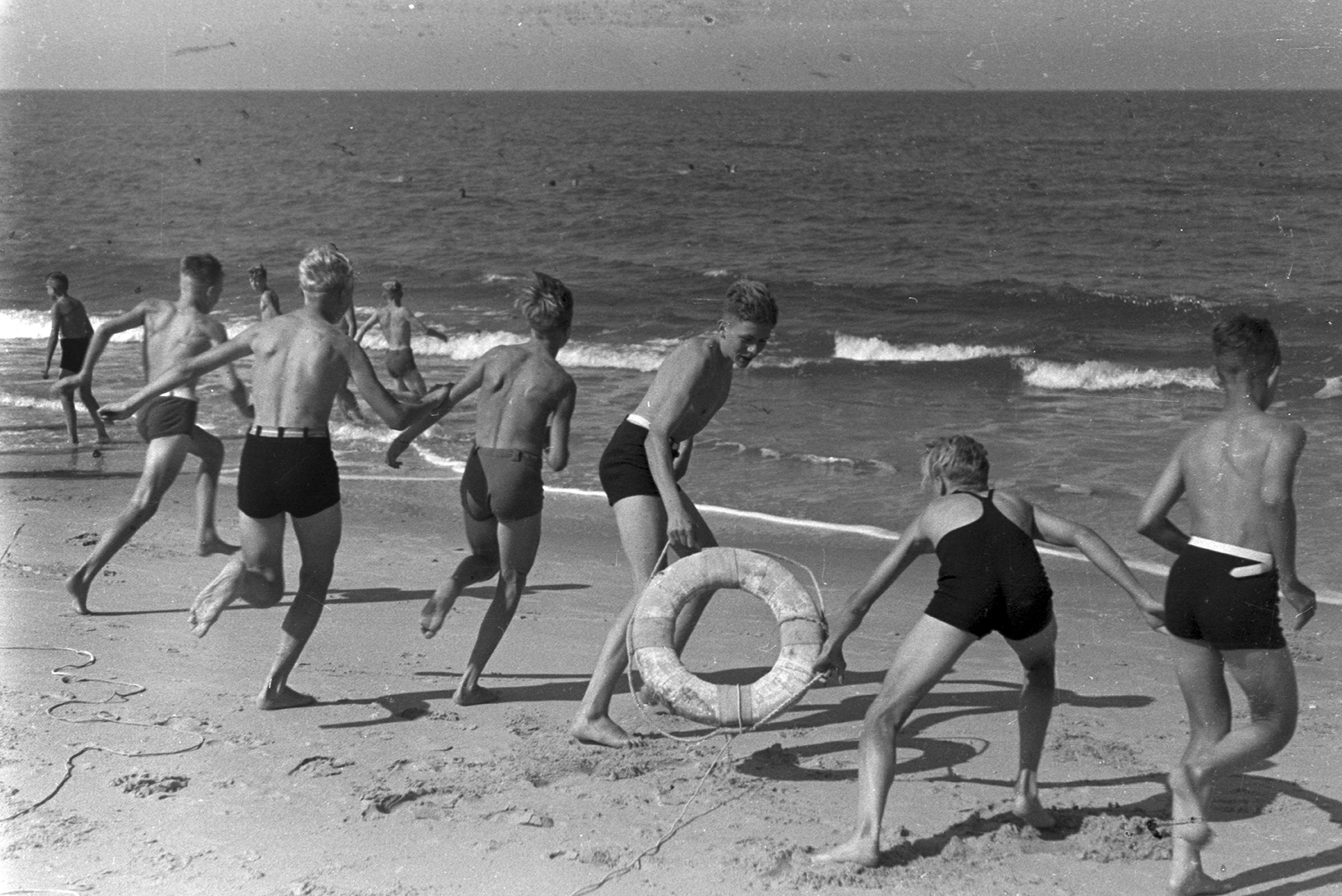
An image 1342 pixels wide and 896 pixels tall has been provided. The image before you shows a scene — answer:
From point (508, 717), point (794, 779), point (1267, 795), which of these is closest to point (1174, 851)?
point (1267, 795)

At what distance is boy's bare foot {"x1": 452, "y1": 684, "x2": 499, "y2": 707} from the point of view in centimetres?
552

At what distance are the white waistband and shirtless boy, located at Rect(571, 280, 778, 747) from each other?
1.63 meters

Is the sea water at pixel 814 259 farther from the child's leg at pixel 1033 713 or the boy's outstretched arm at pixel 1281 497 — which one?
the boy's outstretched arm at pixel 1281 497

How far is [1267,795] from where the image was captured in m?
4.76

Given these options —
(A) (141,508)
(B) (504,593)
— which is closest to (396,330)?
(A) (141,508)

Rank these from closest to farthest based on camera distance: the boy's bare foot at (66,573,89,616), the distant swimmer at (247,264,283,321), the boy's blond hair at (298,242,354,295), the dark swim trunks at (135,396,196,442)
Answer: the boy's blond hair at (298,242,354,295) → the boy's bare foot at (66,573,89,616) → the dark swim trunks at (135,396,196,442) → the distant swimmer at (247,264,283,321)

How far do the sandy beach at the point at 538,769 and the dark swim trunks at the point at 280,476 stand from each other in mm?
873

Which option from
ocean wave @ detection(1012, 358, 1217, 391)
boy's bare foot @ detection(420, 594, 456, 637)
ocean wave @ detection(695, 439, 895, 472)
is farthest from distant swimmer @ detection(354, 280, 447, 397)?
boy's bare foot @ detection(420, 594, 456, 637)

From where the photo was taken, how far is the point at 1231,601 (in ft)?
12.5

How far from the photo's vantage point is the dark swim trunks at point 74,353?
12.6m

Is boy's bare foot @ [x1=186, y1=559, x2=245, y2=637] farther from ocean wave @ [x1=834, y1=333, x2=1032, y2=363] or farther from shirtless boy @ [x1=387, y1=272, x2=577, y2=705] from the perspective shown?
ocean wave @ [x1=834, y1=333, x2=1032, y2=363]

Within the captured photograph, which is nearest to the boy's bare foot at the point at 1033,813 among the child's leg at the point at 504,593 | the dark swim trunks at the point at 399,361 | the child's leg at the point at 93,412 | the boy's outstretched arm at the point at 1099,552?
the boy's outstretched arm at the point at 1099,552

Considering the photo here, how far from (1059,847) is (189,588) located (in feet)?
15.6

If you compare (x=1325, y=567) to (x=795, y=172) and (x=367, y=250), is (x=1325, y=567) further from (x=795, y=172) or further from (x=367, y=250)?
(x=795, y=172)
